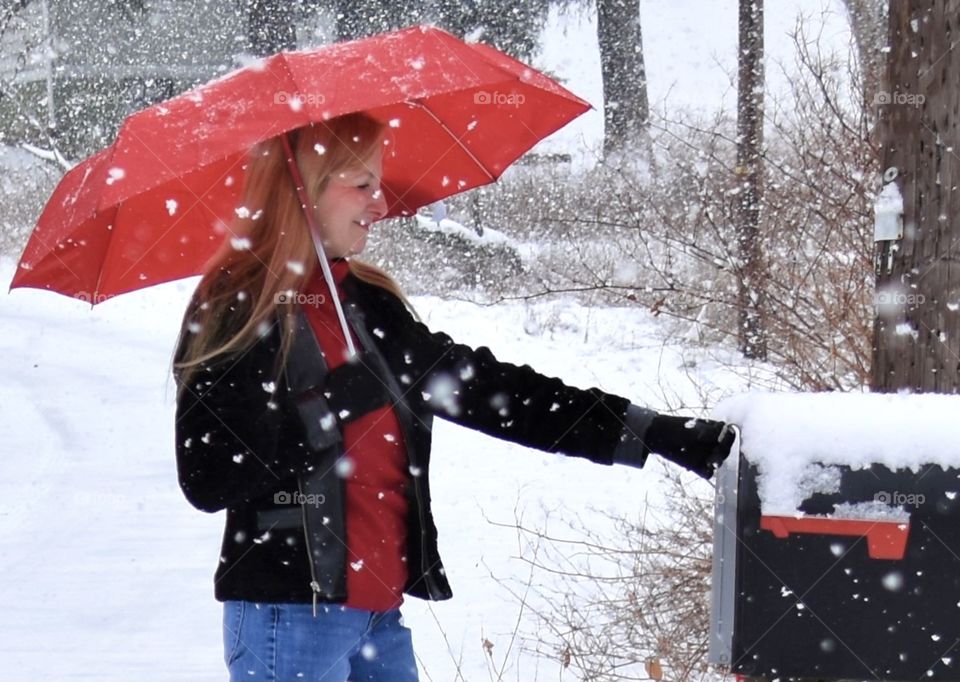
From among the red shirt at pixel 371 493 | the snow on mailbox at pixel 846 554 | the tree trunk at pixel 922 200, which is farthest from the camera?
the tree trunk at pixel 922 200

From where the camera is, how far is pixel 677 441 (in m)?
2.03

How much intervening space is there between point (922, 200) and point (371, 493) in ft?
4.36

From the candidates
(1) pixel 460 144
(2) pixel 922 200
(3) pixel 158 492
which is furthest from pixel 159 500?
(2) pixel 922 200

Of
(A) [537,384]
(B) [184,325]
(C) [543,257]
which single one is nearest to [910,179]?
(A) [537,384]

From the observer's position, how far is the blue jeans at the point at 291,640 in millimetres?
2072

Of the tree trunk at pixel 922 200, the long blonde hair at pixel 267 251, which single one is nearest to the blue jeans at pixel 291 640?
the long blonde hair at pixel 267 251

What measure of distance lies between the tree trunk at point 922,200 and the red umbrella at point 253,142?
69 cm

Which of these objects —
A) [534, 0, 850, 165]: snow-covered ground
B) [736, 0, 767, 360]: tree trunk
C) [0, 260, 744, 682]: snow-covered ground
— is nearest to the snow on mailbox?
[0, 260, 744, 682]: snow-covered ground

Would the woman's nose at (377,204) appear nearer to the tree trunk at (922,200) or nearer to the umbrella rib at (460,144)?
the umbrella rib at (460,144)

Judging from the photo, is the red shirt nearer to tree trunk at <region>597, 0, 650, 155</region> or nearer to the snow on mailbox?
the snow on mailbox

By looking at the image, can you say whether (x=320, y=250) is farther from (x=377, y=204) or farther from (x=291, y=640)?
(x=291, y=640)

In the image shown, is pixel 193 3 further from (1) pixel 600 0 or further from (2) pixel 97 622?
(2) pixel 97 622

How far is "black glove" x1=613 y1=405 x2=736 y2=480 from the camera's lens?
199 cm

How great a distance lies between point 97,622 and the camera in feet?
16.2
